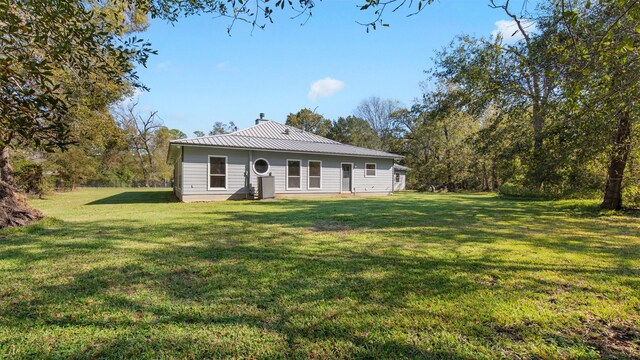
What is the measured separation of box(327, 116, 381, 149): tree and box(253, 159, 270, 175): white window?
30.6m

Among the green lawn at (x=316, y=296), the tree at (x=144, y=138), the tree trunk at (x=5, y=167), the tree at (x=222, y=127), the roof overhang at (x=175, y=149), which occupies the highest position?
the tree at (x=222, y=127)

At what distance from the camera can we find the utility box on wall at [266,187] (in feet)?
43.1

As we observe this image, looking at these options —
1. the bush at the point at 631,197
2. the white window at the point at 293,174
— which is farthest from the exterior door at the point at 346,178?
the bush at the point at 631,197

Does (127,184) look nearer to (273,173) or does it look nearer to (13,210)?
(273,173)

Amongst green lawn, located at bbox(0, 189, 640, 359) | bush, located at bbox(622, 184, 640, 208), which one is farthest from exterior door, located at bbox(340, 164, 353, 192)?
green lawn, located at bbox(0, 189, 640, 359)

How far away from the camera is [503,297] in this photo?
274cm

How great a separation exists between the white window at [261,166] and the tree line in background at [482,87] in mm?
5813

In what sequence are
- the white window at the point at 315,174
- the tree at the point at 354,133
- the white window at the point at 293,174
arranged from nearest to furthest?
1. the white window at the point at 293,174
2. the white window at the point at 315,174
3. the tree at the point at 354,133

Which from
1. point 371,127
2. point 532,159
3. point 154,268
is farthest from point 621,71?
point 371,127

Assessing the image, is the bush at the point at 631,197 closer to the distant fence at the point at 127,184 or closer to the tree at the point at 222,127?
the distant fence at the point at 127,184

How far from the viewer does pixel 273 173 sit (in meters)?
14.3

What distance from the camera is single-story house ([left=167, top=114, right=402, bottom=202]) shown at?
41.0 ft

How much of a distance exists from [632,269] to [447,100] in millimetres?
8072

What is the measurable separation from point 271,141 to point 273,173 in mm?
1886
